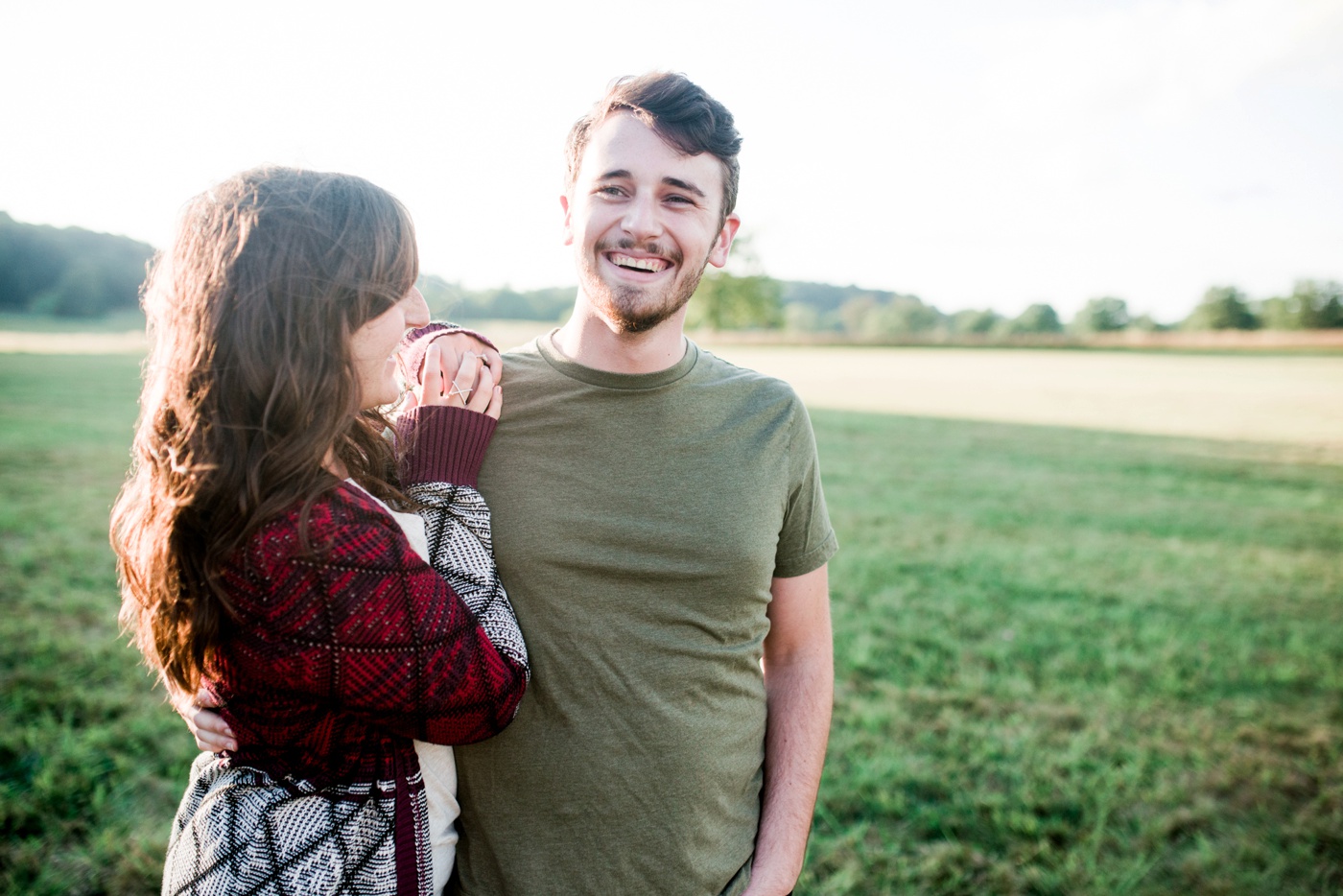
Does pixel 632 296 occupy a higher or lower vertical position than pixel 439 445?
higher

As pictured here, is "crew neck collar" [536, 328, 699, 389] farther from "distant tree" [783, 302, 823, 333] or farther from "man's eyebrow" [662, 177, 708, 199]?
"distant tree" [783, 302, 823, 333]

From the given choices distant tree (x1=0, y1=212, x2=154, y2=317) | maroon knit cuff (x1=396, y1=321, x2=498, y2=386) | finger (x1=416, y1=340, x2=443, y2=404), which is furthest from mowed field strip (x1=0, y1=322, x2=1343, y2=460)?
distant tree (x1=0, y1=212, x2=154, y2=317)

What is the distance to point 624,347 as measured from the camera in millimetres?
1843

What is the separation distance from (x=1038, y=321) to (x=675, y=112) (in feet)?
255

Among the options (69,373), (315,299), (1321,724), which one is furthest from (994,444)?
(69,373)

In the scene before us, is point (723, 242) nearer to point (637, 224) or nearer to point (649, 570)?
point (637, 224)

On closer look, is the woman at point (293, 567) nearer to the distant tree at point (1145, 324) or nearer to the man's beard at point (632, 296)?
the man's beard at point (632, 296)

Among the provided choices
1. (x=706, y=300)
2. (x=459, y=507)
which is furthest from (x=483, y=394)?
(x=706, y=300)

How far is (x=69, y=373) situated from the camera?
73.9 feet

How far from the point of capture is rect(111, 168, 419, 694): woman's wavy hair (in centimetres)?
121

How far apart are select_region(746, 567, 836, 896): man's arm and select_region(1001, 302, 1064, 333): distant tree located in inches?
2948

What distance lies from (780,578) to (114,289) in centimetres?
6644

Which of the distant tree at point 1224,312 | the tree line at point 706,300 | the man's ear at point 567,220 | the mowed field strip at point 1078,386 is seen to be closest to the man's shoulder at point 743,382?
the man's ear at point 567,220

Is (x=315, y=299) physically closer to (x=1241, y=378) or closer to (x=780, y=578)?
(x=780, y=578)
